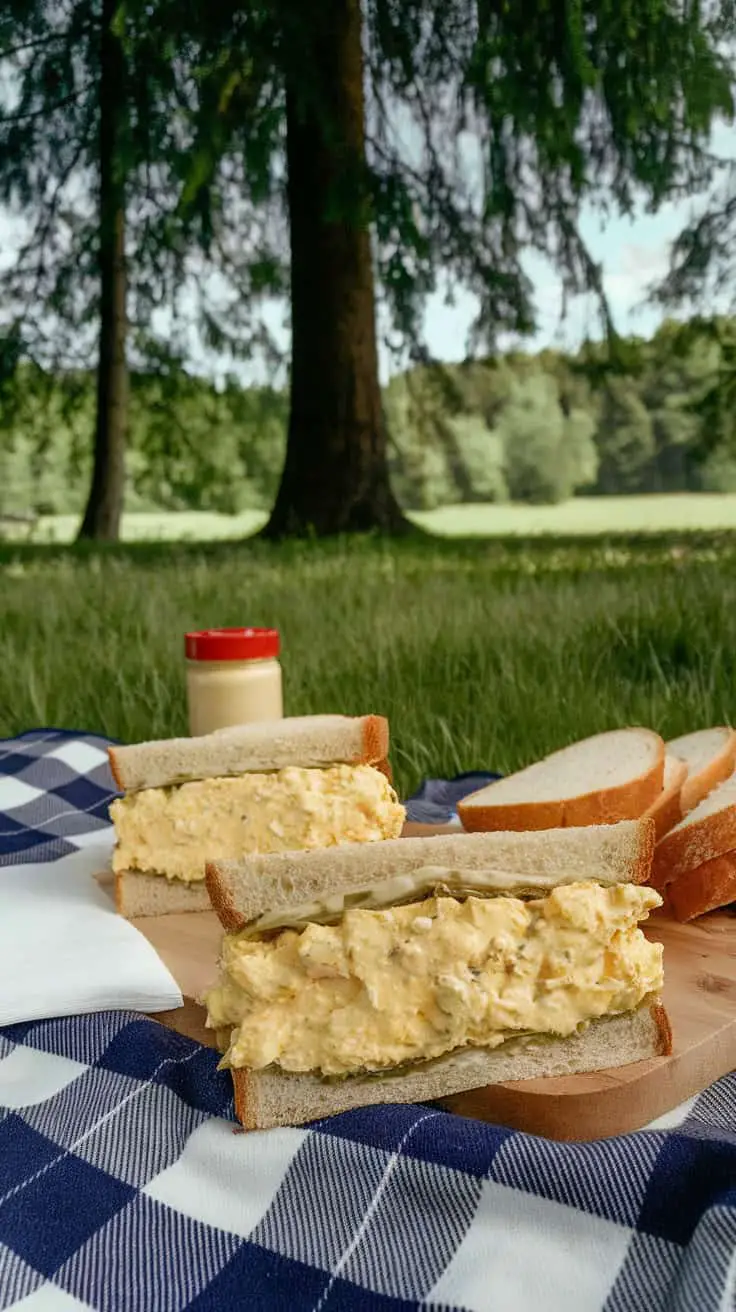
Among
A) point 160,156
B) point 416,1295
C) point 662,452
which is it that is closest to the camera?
point 416,1295

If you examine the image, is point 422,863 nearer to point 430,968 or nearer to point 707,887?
point 430,968

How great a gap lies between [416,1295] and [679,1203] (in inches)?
11.0

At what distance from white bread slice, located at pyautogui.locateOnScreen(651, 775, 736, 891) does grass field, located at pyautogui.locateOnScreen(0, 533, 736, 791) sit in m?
1.38

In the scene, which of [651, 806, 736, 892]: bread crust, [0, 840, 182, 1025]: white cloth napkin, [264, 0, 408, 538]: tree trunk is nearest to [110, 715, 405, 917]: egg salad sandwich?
[0, 840, 182, 1025]: white cloth napkin

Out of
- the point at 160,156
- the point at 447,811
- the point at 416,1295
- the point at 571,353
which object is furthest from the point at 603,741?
the point at 571,353

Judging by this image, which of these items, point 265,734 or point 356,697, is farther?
point 356,697

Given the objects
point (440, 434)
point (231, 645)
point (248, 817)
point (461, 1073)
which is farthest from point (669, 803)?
point (440, 434)

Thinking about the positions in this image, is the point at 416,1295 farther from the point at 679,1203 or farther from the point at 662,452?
the point at 662,452

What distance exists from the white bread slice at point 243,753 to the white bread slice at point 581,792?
0.24 metres

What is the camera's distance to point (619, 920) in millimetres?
1438

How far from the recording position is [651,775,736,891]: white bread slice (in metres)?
1.87

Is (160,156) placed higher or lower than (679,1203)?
higher

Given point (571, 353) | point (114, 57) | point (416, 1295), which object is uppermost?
point (114, 57)

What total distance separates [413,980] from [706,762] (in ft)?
3.72
